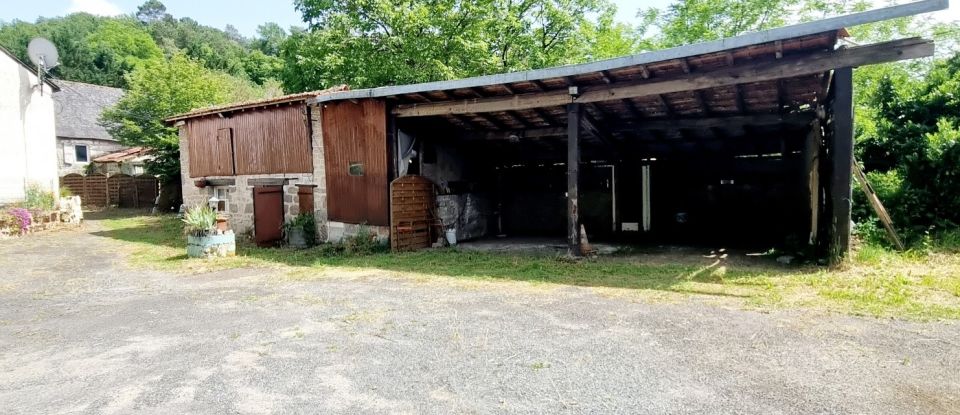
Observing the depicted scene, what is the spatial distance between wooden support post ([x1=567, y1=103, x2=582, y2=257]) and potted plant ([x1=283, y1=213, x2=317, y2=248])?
225 inches

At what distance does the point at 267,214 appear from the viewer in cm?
1133

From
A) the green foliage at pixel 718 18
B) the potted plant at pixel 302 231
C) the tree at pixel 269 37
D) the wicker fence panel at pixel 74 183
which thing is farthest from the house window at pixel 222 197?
the tree at pixel 269 37

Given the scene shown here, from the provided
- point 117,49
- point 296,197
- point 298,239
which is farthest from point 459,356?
point 117,49

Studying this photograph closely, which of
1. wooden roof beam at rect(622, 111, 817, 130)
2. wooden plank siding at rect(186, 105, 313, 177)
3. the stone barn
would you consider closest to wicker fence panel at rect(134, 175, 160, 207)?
the stone barn

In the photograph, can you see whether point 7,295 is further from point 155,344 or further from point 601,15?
point 601,15

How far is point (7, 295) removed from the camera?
646 centimetres

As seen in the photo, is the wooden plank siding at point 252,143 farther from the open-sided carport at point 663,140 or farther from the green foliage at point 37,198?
the green foliage at point 37,198

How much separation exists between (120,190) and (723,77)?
81.7 feet

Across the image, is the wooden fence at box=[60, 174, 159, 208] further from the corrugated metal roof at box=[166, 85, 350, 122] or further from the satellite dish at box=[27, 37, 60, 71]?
the corrugated metal roof at box=[166, 85, 350, 122]

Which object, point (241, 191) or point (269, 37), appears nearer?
point (241, 191)

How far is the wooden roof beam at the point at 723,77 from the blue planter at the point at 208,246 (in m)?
4.54

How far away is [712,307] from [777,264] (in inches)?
121

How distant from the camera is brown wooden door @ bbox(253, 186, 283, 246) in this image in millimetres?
11133

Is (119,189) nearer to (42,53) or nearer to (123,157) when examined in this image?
(123,157)
